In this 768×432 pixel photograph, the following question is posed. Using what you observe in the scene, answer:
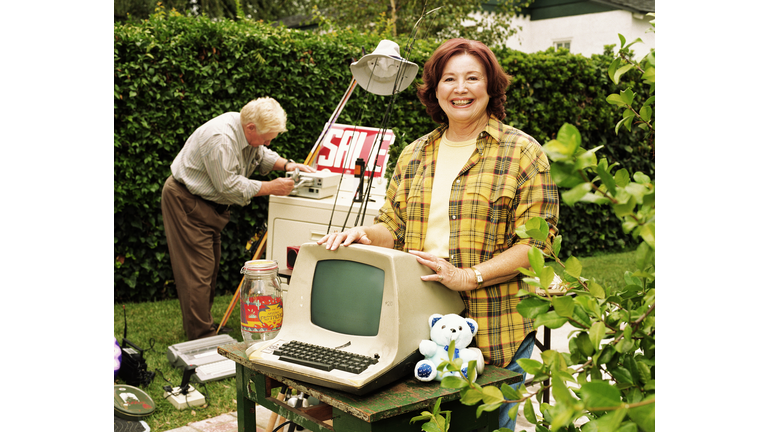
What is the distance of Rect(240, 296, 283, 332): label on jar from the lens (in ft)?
6.45

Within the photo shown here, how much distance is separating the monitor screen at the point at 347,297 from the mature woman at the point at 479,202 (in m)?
0.09

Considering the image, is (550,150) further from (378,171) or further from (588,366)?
(378,171)

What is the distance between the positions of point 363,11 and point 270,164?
7535 mm

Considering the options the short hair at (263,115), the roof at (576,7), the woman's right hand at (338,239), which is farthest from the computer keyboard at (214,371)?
the roof at (576,7)

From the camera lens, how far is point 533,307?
106 centimetres

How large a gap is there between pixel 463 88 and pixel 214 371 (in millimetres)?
2684

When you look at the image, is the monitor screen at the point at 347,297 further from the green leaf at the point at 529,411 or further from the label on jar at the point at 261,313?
the green leaf at the point at 529,411

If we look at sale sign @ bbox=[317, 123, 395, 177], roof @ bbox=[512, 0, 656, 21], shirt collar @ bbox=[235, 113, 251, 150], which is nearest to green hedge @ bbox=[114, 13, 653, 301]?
sale sign @ bbox=[317, 123, 395, 177]

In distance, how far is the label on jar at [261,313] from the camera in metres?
1.97

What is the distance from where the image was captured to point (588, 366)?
1046 millimetres

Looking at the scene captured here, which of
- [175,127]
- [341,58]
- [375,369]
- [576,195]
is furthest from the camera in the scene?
[341,58]

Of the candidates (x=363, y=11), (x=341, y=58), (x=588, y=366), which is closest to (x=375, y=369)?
(x=588, y=366)

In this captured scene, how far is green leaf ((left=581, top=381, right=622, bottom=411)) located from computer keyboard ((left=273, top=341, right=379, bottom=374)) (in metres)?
0.89

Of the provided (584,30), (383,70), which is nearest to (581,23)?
(584,30)
